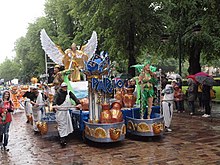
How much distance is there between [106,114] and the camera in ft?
26.4

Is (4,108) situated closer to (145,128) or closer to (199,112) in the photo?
(145,128)

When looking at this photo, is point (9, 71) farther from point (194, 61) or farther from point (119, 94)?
point (119, 94)

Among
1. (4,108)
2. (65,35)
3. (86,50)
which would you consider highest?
(65,35)

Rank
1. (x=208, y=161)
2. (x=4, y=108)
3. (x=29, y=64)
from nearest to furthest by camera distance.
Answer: (x=208, y=161)
(x=4, y=108)
(x=29, y=64)

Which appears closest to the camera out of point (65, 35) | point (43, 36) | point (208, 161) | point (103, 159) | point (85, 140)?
point (208, 161)

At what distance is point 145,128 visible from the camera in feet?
27.5

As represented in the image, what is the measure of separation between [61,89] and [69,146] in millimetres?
1606

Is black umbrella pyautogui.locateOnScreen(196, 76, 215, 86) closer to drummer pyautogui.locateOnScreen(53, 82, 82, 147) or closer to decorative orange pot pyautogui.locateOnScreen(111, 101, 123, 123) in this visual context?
decorative orange pot pyautogui.locateOnScreen(111, 101, 123, 123)

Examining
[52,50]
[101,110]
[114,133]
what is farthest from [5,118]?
[52,50]

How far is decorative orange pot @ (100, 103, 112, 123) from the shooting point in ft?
26.3

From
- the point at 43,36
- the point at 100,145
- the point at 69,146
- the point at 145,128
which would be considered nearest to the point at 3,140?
the point at 69,146

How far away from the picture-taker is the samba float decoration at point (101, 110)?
7793 mm

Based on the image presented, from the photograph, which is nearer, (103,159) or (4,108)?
(103,159)

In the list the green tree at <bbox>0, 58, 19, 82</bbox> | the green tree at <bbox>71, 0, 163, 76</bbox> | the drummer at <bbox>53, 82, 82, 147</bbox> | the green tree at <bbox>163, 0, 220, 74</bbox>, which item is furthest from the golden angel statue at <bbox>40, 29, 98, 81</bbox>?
the green tree at <bbox>0, 58, 19, 82</bbox>
